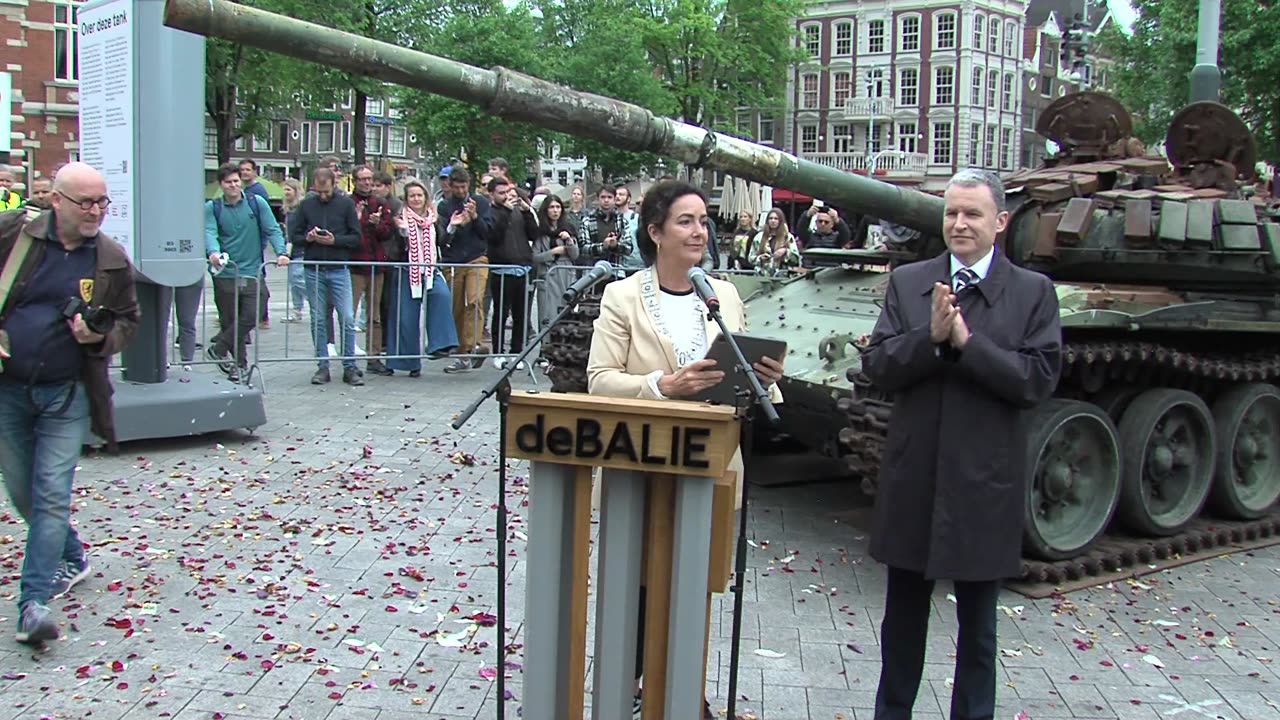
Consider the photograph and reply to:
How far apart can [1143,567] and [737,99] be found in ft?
146

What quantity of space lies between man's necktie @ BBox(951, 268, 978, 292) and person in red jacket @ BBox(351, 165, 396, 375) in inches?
331

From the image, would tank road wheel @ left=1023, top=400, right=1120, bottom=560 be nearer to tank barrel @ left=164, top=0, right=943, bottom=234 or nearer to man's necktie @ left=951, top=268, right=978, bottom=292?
tank barrel @ left=164, top=0, right=943, bottom=234

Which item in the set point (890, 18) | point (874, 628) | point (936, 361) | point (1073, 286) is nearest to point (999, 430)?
point (936, 361)

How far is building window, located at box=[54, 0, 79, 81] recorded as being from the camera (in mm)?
33719

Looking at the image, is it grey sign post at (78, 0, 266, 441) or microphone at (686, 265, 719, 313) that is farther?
grey sign post at (78, 0, 266, 441)

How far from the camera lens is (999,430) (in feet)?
11.9

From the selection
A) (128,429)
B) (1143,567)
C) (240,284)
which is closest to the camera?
(1143,567)

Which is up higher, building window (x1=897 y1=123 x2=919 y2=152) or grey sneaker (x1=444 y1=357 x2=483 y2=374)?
building window (x1=897 y1=123 x2=919 y2=152)

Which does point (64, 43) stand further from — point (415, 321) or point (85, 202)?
point (85, 202)

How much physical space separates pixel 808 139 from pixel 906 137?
509 cm

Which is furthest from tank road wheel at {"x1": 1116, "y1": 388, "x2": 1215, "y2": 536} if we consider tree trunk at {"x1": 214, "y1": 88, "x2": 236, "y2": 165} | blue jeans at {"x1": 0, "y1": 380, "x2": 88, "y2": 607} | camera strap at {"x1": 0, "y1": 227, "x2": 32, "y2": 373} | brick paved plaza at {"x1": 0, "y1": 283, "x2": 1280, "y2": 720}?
tree trunk at {"x1": 214, "y1": 88, "x2": 236, "y2": 165}

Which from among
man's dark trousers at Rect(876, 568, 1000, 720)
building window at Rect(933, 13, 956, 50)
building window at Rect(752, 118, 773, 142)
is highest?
building window at Rect(933, 13, 956, 50)

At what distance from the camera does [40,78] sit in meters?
33.6

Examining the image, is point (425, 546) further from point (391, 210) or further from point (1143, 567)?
point (391, 210)
